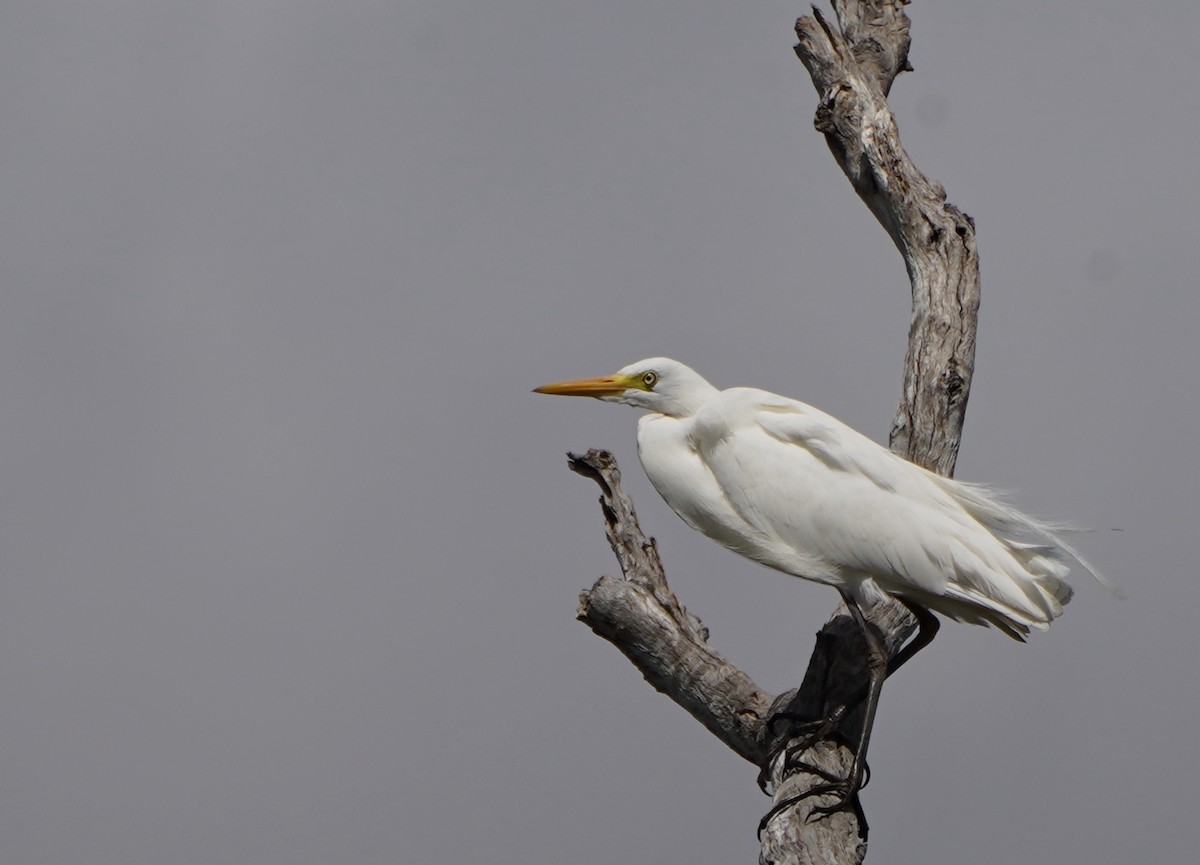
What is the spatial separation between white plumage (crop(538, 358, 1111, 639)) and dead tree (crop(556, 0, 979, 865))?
37 cm

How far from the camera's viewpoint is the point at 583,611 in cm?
773

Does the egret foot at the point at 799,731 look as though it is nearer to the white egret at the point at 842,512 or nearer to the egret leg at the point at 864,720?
the egret leg at the point at 864,720

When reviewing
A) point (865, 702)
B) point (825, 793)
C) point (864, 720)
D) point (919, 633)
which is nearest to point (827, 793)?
point (825, 793)

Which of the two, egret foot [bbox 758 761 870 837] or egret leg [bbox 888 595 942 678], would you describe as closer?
egret foot [bbox 758 761 870 837]

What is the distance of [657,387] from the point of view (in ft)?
26.7

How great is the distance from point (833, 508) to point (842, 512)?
0.05 metres

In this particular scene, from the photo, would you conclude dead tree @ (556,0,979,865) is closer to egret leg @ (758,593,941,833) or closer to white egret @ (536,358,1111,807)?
egret leg @ (758,593,941,833)

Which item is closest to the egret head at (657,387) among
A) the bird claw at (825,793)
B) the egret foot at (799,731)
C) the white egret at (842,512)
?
the white egret at (842,512)

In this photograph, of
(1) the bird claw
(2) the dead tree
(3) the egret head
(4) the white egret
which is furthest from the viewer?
(3) the egret head

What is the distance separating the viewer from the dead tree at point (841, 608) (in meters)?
7.14

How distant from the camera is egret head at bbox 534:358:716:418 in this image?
8094 mm

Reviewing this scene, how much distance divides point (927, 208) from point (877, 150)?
445mm

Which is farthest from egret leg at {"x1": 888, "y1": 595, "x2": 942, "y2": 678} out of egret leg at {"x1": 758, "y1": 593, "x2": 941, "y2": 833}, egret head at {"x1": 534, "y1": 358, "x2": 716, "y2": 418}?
egret head at {"x1": 534, "y1": 358, "x2": 716, "y2": 418}

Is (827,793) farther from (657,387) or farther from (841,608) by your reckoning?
(657,387)
